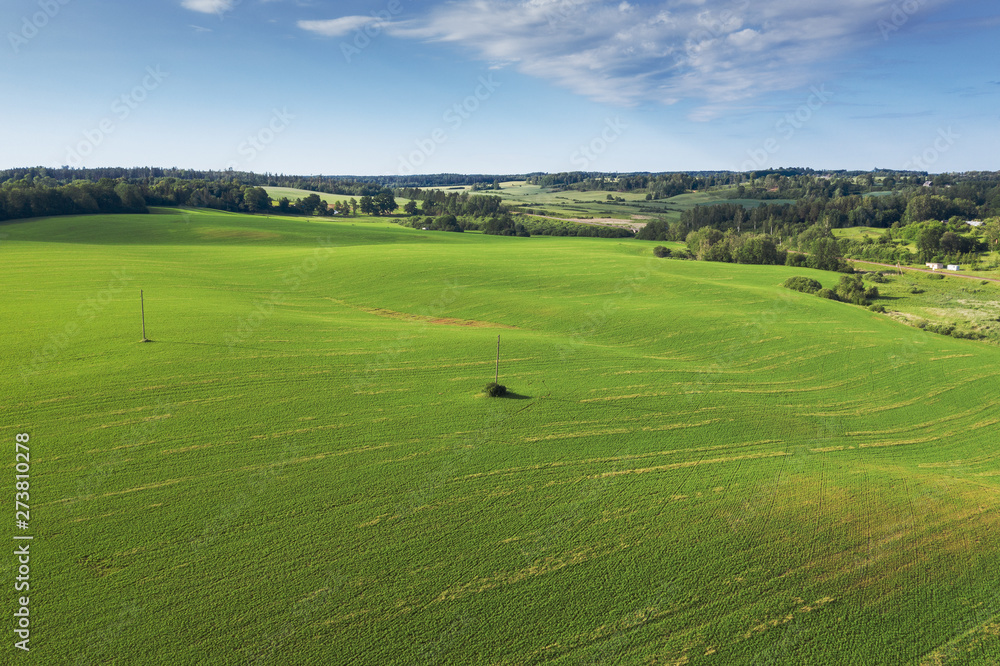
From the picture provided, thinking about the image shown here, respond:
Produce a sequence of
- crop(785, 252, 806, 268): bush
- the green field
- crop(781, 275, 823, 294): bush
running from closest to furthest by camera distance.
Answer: the green field, crop(781, 275, 823, 294): bush, crop(785, 252, 806, 268): bush

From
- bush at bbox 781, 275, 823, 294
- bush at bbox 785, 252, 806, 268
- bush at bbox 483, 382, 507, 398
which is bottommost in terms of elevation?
bush at bbox 483, 382, 507, 398

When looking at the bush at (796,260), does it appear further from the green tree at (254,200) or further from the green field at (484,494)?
the green tree at (254,200)

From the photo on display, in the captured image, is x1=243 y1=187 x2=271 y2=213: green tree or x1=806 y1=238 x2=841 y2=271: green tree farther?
x1=243 y1=187 x2=271 y2=213: green tree

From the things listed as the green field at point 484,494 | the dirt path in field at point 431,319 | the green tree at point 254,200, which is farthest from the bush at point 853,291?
the green tree at point 254,200

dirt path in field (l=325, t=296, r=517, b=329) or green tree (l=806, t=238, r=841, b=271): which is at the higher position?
green tree (l=806, t=238, r=841, b=271)

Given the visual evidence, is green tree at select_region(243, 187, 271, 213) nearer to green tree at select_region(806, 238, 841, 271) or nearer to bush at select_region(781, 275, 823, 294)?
bush at select_region(781, 275, 823, 294)

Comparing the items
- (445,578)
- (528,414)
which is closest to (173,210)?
(528,414)

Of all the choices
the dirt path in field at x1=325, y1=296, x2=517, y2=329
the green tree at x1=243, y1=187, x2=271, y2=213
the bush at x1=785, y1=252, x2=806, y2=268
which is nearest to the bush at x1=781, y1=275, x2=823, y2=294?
the bush at x1=785, y1=252, x2=806, y2=268
